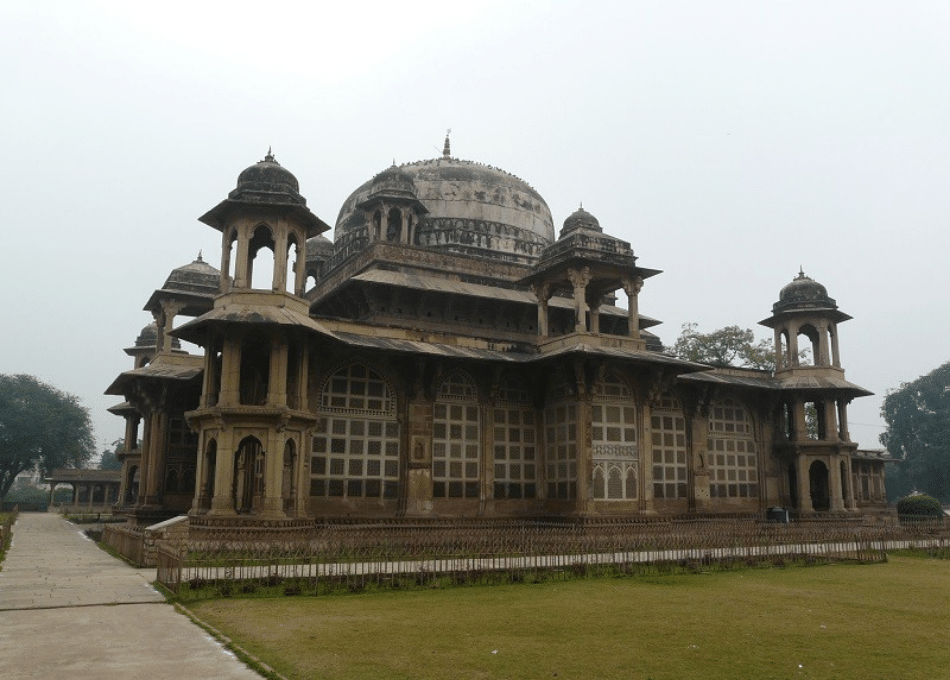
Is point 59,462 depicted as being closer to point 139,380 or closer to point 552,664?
point 139,380

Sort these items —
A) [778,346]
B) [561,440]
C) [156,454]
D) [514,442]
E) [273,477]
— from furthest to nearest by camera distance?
[778,346] → [156,454] → [514,442] → [561,440] → [273,477]

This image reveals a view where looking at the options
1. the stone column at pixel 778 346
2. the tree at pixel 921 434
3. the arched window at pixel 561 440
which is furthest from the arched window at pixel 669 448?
the tree at pixel 921 434

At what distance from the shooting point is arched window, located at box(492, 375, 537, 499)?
29156 millimetres

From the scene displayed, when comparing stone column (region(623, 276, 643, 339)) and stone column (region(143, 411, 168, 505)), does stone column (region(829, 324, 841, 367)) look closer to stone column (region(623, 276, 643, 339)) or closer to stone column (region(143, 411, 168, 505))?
stone column (region(623, 276, 643, 339))

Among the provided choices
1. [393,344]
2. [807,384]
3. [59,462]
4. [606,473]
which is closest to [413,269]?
[393,344]

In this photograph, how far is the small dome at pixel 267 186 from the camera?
82.3 ft

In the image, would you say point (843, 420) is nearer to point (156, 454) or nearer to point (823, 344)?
point (823, 344)

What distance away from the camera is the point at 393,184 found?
119ft

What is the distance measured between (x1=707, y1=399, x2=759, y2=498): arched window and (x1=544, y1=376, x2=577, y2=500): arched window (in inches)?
326

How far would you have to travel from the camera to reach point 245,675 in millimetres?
8836

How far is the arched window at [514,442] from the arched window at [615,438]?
9.69 feet

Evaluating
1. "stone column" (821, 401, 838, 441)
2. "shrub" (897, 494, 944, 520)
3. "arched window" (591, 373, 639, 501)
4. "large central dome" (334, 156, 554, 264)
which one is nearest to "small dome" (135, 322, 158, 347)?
"large central dome" (334, 156, 554, 264)

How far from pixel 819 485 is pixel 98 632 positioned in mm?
35014

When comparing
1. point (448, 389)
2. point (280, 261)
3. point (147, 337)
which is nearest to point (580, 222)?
point (448, 389)
